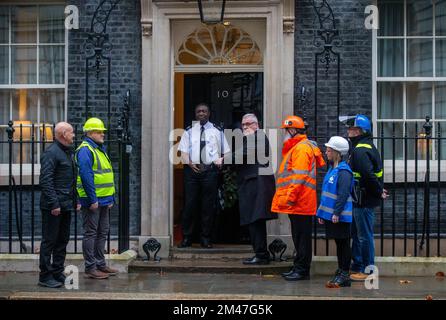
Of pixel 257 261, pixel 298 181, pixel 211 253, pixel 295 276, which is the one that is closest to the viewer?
pixel 298 181

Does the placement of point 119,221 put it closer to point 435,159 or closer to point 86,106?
point 86,106

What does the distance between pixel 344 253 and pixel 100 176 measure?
2920 mm

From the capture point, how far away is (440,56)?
1152 centimetres

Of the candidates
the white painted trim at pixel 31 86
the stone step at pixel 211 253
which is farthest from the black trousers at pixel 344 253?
the white painted trim at pixel 31 86

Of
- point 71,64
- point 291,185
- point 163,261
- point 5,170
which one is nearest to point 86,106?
point 71,64

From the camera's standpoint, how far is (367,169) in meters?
9.43

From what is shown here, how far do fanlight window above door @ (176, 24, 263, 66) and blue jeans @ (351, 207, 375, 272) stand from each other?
2923mm

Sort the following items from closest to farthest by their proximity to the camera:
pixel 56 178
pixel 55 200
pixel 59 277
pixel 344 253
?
pixel 55 200
pixel 56 178
pixel 344 253
pixel 59 277

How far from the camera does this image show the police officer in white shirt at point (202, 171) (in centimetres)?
1108

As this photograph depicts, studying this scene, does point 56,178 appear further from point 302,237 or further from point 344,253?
point 344,253

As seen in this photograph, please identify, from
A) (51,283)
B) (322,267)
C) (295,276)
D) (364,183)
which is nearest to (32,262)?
(51,283)

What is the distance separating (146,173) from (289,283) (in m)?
2.68

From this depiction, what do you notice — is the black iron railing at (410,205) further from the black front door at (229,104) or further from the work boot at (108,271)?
the work boot at (108,271)

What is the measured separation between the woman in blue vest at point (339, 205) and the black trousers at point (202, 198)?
224 centimetres
